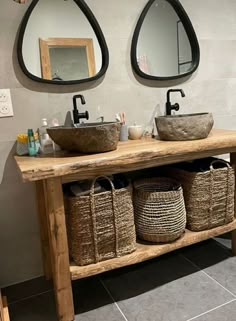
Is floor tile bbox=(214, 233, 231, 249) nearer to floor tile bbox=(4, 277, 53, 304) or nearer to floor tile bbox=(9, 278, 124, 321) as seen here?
floor tile bbox=(9, 278, 124, 321)

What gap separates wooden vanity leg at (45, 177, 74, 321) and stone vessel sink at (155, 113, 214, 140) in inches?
25.7

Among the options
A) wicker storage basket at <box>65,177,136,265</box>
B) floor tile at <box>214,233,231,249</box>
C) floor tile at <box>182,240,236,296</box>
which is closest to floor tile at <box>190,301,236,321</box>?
floor tile at <box>182,240,236,296</box>

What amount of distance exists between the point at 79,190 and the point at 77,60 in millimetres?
760

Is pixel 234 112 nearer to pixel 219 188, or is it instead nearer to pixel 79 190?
pixel 219 188

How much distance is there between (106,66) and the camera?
174 centimetres

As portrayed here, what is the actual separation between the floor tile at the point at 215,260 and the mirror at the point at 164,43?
1.16m

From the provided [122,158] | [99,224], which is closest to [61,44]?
[122,158]

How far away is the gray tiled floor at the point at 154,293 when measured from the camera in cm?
146

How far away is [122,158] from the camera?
1.35 m

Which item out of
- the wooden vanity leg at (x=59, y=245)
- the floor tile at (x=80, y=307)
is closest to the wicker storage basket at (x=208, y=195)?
the floor tile at (x=80, y=307)

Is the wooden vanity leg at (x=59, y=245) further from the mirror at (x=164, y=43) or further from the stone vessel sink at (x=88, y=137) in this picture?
the mirror at (x=164, y=43)

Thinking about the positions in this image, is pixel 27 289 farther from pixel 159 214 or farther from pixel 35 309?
pixel 159 214

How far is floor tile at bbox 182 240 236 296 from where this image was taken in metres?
1.68

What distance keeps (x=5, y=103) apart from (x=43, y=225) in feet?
2.32
